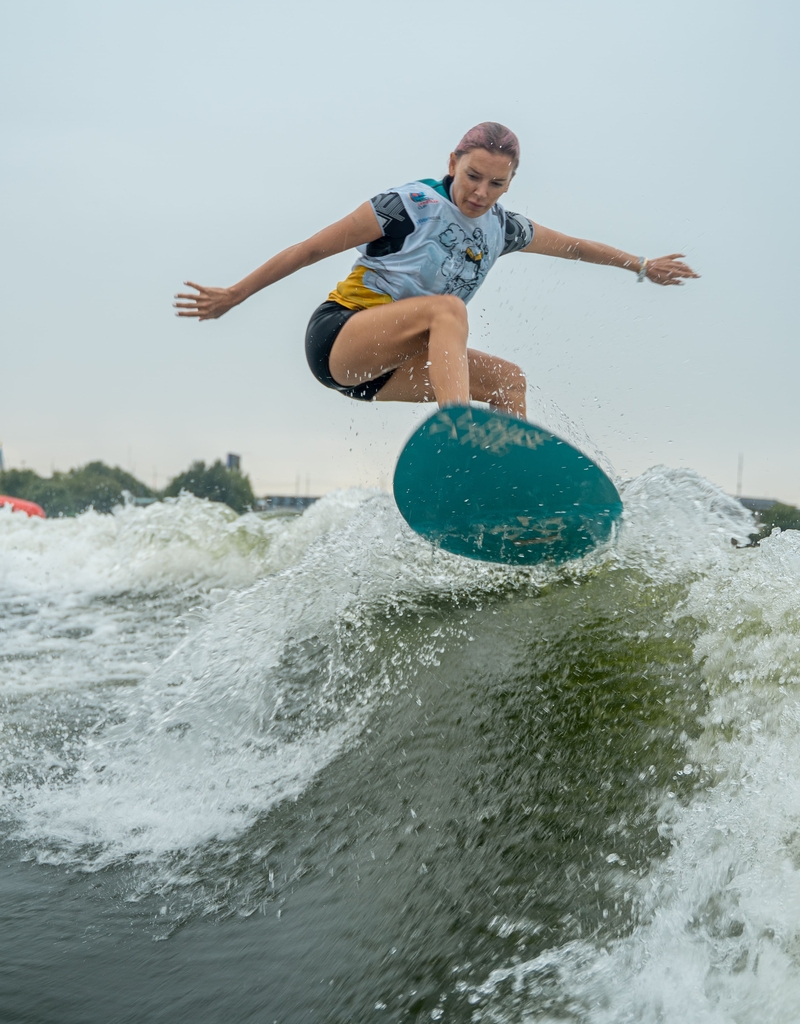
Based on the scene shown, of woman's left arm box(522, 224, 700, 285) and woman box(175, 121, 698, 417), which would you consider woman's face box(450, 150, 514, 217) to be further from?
woman's left arm box(522, 224, 700, 285)

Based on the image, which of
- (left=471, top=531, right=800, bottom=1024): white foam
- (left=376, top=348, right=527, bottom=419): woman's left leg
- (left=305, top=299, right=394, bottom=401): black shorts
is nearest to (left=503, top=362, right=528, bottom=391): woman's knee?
(left=376, top=348, right=527, bottom=419): woman's left leg

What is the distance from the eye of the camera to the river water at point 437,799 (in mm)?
1954

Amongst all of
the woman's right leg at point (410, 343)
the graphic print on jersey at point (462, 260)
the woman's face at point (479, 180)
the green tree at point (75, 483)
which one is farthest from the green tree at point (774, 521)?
the green tree at point (75, 483)

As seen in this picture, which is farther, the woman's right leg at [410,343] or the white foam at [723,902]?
Answer: the woman's right leg at [410,343]

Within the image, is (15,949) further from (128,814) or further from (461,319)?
(461,319)

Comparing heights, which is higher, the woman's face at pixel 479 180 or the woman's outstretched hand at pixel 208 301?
the woman's face at pixel 479 180

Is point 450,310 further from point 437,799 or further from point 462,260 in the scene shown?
point 437,799

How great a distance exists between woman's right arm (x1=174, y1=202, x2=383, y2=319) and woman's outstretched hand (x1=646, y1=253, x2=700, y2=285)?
1.56 m

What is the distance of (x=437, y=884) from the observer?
236 centimetres

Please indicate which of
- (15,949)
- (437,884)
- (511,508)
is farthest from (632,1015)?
(511,508)

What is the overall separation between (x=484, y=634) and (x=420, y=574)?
74cm

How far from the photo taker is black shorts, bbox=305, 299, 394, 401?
3947 mm

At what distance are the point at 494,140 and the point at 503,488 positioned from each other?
4.94 feet

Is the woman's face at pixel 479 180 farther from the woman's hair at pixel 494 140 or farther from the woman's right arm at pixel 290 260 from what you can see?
the woman's right arm at pixel 290 260
